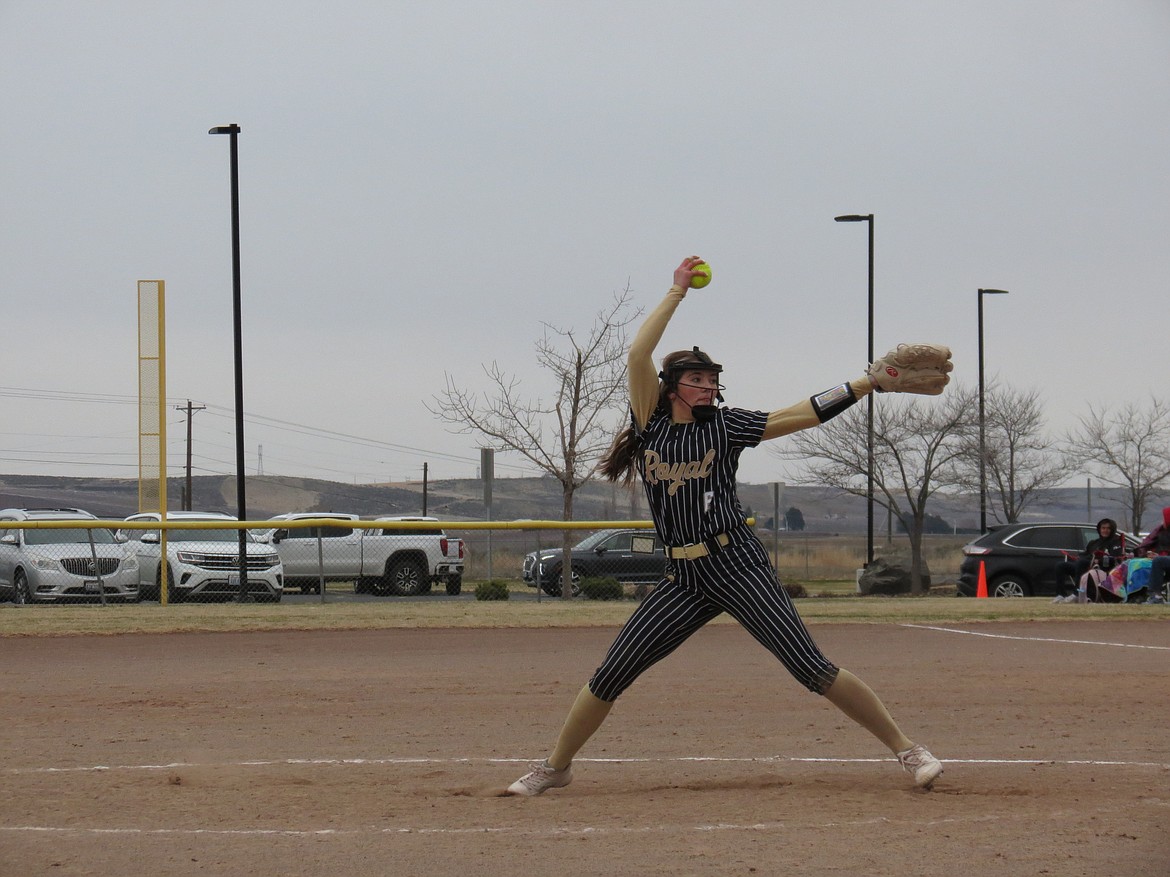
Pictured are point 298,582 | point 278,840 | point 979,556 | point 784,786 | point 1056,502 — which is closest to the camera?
point 278,840

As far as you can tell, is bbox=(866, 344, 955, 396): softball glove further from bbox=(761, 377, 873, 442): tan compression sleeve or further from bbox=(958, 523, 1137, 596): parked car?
bbox=(958, 523, 1137, 596): parked car

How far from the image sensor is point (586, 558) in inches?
942

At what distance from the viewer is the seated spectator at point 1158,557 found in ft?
57.0

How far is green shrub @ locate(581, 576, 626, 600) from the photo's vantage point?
20641 mm

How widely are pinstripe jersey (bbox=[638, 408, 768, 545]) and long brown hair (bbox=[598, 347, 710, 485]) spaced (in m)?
0.14

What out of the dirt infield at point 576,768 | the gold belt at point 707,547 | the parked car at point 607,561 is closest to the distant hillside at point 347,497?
the parked car at point 607,561

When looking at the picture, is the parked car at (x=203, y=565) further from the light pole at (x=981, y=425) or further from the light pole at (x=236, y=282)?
the light pole at (x=981, y=425)

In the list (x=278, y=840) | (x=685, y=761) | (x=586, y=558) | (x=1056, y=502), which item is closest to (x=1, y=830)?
(x=278, y=840)

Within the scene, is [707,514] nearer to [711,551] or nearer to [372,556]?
[711,551]

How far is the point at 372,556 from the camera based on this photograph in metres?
20.8

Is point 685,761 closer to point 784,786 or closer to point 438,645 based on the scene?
point 784,786

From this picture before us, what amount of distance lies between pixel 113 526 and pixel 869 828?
1418 centimetres

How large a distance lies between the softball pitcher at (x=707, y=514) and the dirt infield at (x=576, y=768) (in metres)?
0.51

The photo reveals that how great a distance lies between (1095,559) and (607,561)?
26.2ft
